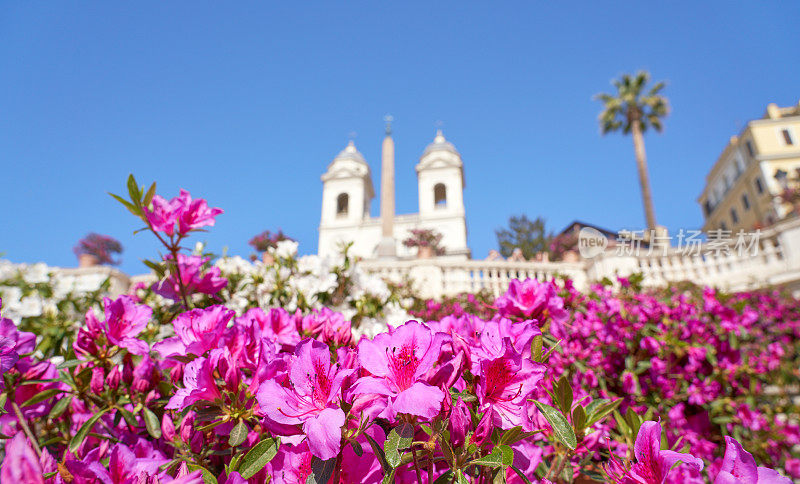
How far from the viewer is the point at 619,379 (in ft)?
9.02

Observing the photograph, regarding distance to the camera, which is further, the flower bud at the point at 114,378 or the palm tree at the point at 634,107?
the palm tree at the point at 634,107

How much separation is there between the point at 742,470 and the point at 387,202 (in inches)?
839

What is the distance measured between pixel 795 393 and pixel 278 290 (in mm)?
5425

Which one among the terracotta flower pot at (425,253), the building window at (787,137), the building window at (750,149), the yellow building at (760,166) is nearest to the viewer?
the terracotta flower pot at (425,253)

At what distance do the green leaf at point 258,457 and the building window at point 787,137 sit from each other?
40.5 metres

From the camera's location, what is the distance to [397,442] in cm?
63

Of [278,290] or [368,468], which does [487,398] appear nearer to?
[368,468]

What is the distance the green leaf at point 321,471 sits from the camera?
640mm

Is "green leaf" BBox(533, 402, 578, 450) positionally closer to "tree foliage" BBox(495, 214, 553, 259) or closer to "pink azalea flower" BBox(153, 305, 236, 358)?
"pink azalea flower" BBox(153, 305, 236, 358)

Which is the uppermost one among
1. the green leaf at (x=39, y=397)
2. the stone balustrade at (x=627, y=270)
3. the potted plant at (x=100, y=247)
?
the potted plant at (x=100, y=247)

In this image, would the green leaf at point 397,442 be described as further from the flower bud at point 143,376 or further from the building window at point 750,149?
the building window at point 750,149

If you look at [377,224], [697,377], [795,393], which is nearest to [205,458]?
[697,377]

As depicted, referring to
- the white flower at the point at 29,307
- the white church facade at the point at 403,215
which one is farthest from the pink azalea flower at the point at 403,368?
the white church facade at the point at 403,215

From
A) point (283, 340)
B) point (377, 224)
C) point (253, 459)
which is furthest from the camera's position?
point (377, 224)
